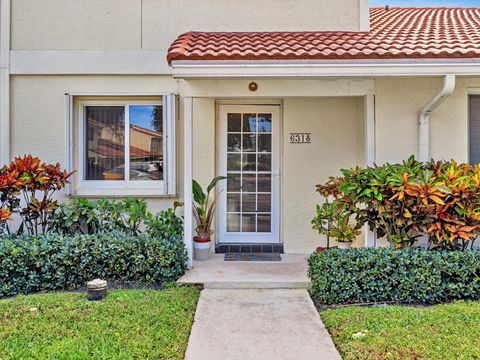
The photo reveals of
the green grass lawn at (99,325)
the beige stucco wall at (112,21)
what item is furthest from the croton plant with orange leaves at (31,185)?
the beige stucco wall at (112,21)

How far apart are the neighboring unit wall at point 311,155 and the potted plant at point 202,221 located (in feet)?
5.21

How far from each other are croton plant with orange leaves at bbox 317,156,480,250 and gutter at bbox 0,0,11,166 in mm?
6629

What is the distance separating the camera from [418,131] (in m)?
6.91

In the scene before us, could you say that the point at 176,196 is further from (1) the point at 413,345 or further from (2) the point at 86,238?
(1) the point at 413,345

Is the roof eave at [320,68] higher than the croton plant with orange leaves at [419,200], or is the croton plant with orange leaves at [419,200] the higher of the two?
the roof eave at [320,68]

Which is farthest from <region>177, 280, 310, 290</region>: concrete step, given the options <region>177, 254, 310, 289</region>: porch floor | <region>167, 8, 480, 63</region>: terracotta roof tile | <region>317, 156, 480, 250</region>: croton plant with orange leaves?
<region>167, 8, 480, 63</region>: terracotta roof tile

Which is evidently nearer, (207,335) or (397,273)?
(207,335)

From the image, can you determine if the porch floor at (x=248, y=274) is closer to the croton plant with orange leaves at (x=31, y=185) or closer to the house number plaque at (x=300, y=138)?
the house number plaque at (x=300, y=138)

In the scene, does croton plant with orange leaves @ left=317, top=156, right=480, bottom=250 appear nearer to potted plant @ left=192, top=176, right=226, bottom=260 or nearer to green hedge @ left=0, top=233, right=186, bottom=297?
potted plant @ left=192, top=176, right=226, bottom=260

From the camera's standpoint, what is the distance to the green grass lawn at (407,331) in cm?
387

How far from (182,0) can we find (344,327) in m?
6.89

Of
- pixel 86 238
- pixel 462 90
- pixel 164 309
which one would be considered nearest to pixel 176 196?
pixel 86 238

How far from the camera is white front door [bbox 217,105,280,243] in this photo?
27.0ft

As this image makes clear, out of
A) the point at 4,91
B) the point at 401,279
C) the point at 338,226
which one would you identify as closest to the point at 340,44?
the point at 338,226
